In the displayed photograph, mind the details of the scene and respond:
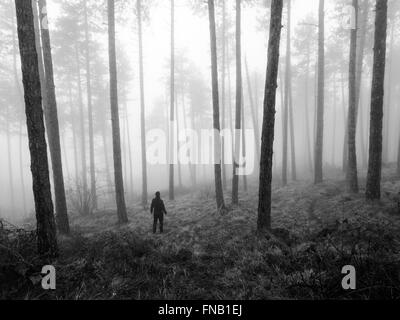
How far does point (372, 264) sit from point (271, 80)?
218 inches

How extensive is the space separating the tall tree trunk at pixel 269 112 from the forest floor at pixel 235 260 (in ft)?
2.90

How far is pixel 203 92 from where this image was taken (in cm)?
3031

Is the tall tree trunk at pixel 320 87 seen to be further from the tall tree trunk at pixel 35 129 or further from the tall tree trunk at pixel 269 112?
the tall tree trunk at pixel 35 129

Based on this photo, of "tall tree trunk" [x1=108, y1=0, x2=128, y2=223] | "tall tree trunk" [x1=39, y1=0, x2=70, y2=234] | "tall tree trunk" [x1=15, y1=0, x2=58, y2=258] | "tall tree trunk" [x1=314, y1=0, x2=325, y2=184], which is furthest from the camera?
"tall tree trunk" [x1=314, y1=0, x2=325, y2=184]

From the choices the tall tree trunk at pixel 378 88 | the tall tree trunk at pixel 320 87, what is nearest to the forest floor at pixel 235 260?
the tall tree trunk at pixel 378 88

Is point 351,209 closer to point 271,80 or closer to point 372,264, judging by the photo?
point 372,264

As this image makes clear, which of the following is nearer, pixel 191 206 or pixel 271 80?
pixel 271 80

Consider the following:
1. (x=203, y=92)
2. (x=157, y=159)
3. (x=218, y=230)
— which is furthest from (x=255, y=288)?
(x=157, y=159)

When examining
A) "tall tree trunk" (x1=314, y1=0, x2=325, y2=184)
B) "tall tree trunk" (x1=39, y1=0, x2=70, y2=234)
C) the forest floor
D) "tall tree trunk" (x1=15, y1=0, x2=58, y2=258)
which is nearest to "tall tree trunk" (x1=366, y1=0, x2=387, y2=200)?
the forest floor

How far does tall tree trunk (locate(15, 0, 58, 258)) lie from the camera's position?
212 inches

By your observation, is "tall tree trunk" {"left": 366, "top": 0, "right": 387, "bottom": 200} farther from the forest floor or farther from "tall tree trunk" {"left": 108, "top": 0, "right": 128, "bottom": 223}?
"tall tree trunk" {"left": 108, "top": 0, "right": 128, "bottom": 223}

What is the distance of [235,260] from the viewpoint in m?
6.26

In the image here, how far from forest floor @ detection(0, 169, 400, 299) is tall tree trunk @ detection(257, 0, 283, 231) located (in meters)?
0.88

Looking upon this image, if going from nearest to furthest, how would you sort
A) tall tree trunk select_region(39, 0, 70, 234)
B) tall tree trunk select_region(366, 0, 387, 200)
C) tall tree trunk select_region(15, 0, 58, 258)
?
tall tree trunk select_region(15, 0, 58, 258) < tall tree trunk select_region(366, 0, 387, 200) < tall tree trunk select_region(39, 0, 70, 234)
